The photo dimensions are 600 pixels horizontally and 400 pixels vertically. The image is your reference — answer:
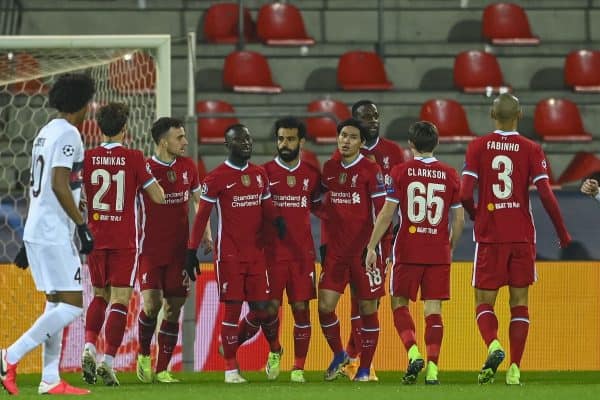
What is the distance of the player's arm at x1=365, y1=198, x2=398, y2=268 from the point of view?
9.16 meters

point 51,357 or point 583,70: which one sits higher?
point 583,70

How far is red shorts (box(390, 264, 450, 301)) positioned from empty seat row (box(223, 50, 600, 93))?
6.73m

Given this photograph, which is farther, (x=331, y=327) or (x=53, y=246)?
(x=331, y=327)

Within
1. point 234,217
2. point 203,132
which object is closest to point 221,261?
point 234,217

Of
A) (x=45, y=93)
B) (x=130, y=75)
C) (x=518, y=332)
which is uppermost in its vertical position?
(x=130, y=75)

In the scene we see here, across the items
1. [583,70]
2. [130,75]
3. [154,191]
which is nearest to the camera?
[154,191]

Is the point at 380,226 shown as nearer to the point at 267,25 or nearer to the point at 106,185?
the point at 106,185

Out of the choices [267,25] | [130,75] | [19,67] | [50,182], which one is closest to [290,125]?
[50,182]

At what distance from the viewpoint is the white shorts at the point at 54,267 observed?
787 centimetres

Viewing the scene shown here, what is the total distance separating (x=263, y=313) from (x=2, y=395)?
213cm

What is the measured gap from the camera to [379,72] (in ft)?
52.4

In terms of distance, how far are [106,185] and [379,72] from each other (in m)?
7.04

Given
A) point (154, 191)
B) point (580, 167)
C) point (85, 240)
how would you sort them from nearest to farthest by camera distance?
point (85, 240) < point (154, 191) < point (580, 167)

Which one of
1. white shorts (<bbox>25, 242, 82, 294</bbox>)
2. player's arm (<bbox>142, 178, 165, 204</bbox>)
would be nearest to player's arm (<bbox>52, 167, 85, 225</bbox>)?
white shorts (<bbox>25, 242, 82, 294</bbox>)
